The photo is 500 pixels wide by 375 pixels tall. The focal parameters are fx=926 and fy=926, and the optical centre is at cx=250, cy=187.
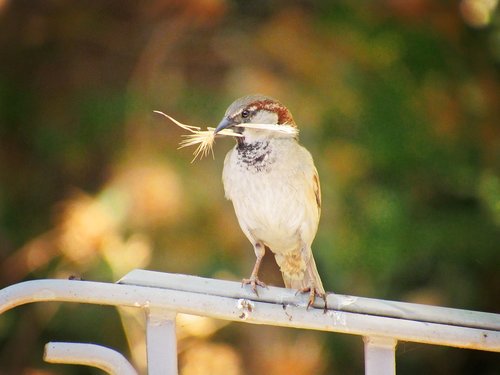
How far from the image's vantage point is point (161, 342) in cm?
145

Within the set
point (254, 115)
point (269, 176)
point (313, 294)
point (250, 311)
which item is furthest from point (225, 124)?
point (250, 311)

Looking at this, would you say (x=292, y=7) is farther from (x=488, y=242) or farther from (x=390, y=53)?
(x=488, y=242)

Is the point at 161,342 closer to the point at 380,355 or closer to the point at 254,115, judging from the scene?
the point at 380,355

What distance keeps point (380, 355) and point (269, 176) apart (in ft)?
2.75

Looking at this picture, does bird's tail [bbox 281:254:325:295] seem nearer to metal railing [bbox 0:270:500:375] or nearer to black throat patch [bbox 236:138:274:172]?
black throat patch [bbox 236:138:274:172]

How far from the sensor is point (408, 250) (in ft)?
9.61

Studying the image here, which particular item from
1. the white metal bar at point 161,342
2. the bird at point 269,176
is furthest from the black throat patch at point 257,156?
the white metal bar at point 161,342

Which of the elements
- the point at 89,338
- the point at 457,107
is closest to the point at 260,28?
the point at 457,107

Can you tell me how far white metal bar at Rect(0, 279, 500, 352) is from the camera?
1430 millimetres

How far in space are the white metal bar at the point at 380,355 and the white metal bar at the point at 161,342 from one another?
0.32m

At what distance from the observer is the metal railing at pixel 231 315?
143 centimetres

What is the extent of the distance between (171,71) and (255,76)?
29 cm

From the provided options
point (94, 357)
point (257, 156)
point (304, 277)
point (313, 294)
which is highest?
point (257, 156)

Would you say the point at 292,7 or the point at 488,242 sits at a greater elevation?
the point at 292,7
